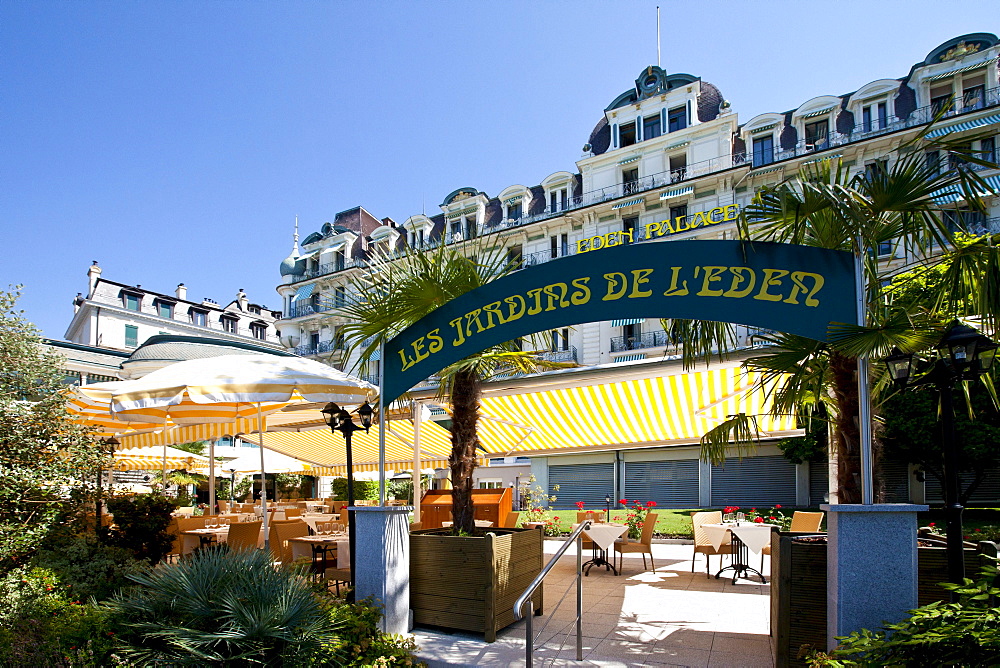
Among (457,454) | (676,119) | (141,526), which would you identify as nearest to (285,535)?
(141,526)

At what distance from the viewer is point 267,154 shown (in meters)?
13.9

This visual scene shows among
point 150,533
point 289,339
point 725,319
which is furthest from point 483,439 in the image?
point 289,339

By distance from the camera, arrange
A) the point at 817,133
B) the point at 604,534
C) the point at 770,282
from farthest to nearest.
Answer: the point at 817,133 → the point at 604,534 → the point at 770,282

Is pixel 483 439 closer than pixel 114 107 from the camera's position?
No

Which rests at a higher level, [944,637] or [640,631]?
[944,637]

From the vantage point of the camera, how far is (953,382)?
166 inches

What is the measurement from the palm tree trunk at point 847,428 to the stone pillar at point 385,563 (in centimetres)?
359

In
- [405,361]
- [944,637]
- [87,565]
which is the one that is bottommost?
[87,565]

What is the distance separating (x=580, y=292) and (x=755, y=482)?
25.4 meters

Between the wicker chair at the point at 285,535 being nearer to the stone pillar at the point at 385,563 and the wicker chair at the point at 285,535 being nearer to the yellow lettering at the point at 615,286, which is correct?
the stone pillar at the point at 385,563

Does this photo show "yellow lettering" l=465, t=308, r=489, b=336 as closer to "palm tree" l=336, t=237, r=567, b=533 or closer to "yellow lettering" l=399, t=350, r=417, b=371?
"palm tree" l=336, t=237, r=567, b=533

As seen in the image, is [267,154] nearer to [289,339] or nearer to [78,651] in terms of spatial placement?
[78,651]

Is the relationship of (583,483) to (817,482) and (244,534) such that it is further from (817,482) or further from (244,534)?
(244,534)

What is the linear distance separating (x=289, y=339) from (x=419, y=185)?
3460 cm
